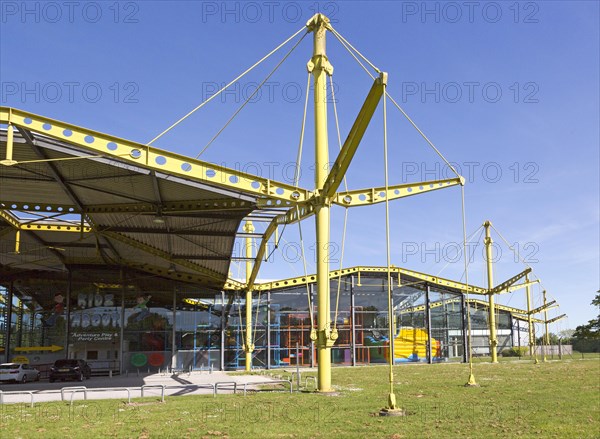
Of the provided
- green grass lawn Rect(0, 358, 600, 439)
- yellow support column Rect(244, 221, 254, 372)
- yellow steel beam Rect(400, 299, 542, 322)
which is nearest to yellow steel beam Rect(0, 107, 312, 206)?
green grass lawn Rect(0, 358, 600, 439)

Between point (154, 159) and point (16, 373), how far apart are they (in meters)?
20.6

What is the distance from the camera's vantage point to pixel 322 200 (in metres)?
21.4

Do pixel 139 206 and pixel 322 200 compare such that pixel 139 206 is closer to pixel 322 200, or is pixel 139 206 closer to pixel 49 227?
pixel 322 200

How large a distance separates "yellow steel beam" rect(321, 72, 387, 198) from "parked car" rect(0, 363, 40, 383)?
22.3 metres

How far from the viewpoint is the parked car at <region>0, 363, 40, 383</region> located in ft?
103

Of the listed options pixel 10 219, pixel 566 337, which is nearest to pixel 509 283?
pixel 10 219

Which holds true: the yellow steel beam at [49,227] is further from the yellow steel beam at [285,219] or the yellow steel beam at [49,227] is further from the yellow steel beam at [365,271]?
the yellow steel beam at [365,271]

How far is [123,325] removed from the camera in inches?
1603

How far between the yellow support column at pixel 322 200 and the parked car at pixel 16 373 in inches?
789

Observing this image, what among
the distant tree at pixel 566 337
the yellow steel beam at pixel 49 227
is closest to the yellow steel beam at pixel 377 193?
the yellow steel beam at pixel 49 227

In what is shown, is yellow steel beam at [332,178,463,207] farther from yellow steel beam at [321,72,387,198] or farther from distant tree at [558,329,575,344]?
distant tree at [558,329,575,344]

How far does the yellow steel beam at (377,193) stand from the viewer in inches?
884

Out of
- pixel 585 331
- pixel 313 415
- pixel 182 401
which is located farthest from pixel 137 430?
pixel 585 331

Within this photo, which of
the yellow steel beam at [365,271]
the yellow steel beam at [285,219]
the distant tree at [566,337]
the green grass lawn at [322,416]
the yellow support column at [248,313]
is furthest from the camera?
the distant tree at [566,337]
